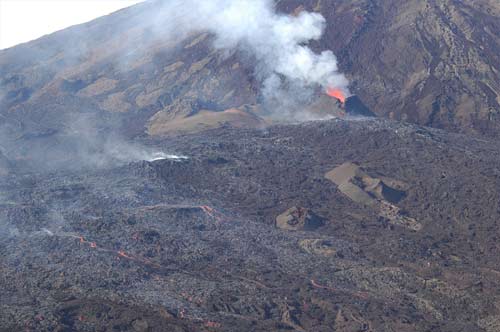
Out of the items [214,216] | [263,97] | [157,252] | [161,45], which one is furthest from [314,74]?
[157,252]

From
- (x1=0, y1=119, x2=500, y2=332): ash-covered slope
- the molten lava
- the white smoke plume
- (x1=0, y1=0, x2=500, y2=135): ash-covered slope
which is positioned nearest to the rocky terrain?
(x1=0, y1=119, x2=500, y2=332): ash-covered slope

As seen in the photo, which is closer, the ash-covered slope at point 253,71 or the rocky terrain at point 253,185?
the rocky terrain at point 253,185

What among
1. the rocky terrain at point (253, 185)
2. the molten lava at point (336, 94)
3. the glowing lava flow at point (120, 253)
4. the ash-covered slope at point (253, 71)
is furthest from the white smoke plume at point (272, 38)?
the glowing lava flow at point (120, 253)

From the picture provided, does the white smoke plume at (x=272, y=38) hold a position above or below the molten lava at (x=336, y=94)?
above

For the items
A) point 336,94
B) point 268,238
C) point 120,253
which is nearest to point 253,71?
point 336,94

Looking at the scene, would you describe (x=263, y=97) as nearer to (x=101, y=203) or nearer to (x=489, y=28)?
(x=489, y=28)

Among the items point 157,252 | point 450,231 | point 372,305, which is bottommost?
point 450,231

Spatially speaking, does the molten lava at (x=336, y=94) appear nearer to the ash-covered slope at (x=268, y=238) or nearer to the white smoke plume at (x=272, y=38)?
the white smoke plume at (x=272, y=38)
